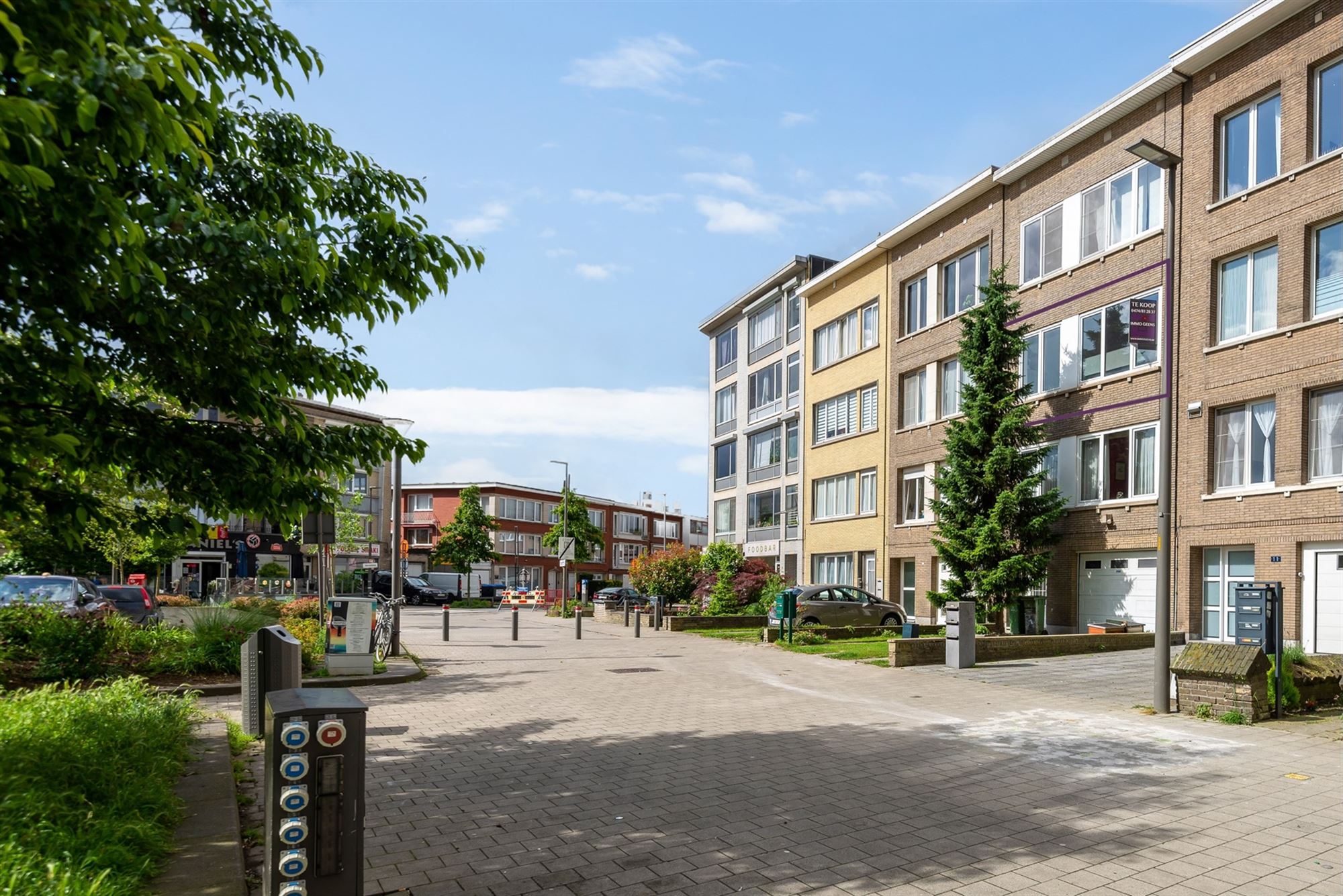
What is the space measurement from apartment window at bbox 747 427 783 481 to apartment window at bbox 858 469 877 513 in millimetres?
7977

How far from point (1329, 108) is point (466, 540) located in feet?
213

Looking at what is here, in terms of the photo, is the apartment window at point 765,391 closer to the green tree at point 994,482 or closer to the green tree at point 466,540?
the green tree at point 994,482

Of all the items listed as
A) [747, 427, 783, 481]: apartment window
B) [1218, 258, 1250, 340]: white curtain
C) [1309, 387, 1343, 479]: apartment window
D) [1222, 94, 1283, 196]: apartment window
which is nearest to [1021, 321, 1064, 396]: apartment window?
[1218, 258, 1250, 340]: white curtain

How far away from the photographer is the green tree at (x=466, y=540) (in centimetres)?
7475

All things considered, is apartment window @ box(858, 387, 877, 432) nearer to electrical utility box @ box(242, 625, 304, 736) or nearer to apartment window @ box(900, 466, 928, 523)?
apartment window @ box(900, 466, 928, 523)

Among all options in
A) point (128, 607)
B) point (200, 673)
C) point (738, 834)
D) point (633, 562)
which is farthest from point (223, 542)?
point (738, 834)

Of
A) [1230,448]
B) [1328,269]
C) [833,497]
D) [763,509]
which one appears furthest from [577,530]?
[1328,269]

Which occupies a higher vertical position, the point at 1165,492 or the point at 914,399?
the point at 914,399

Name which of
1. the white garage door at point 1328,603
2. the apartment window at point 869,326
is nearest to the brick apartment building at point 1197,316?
the white garage door at point 1328,603

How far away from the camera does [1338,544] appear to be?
61.5 ft

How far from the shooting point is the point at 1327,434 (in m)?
19.1

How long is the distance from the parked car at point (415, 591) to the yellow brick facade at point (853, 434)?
28.7 m

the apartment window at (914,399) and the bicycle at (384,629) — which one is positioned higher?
the apartment window at (914,399)

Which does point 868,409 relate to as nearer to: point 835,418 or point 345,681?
point 835,418
